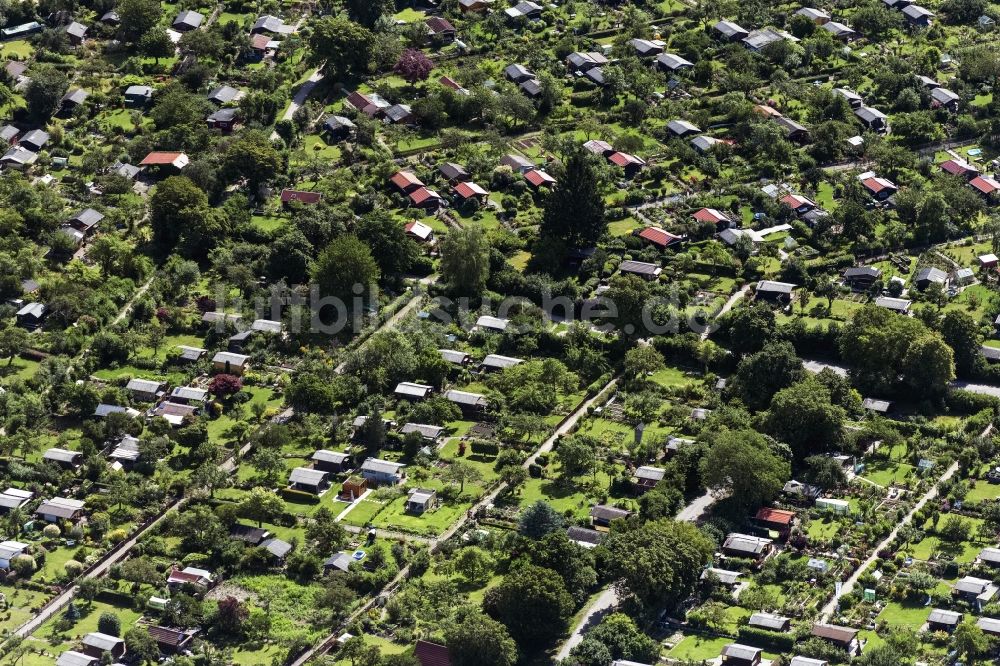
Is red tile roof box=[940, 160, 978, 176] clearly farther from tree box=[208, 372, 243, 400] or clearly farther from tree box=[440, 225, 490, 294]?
tree box=[208, 372, 243, 400]

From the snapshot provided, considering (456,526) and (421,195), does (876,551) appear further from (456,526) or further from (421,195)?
(421,195)

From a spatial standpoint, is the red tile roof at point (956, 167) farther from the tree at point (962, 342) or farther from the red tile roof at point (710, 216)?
the tree at point (962, 342)

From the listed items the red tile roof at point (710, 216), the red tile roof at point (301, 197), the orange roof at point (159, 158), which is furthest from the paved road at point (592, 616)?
the orange roof at point (159, 158)

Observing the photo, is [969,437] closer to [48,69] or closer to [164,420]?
[164,420]

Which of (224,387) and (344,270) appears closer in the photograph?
(224,387)

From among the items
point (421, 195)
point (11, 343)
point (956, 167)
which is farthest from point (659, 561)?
point (956, 167)

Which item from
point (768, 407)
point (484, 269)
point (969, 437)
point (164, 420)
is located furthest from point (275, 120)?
point (969, 437)
